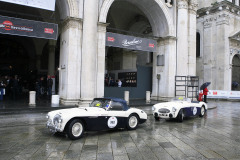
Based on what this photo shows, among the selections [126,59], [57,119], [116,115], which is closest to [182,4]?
[126,59]

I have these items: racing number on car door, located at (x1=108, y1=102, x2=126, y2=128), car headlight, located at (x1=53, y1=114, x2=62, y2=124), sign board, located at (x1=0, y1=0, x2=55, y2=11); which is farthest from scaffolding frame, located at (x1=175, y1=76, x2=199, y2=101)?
car headlight, located at (x1=53, y1=114, x2=62, y2=124)

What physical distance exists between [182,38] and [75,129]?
13.6 meters

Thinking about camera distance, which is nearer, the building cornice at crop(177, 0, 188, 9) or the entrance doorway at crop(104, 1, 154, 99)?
the building cornice at crop(177, 0, 188, 9)

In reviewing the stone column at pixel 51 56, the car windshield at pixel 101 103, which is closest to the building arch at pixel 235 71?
the stone column at pixel 51 56

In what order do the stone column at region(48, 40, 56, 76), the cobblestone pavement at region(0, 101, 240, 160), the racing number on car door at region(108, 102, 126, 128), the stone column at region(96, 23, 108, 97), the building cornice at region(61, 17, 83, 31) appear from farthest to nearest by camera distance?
the stone column at region(48, 40, 56, 76)
the stone column at region(96, 23, 108, 97)
the building cornice at region(61, 17, 83, 31)
the racing number on car door at region(108, 102, 126, 128)
the cobblestone pavement at region(0, 101, 240, 160)

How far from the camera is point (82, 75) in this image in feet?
41.7

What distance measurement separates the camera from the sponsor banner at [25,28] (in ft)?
35.9

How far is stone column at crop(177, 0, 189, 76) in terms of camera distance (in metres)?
17.2

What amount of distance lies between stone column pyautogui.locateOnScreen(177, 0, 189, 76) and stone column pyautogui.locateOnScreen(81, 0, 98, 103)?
768 centimetres

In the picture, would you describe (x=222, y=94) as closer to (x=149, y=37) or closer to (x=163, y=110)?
(x=149, y=37)

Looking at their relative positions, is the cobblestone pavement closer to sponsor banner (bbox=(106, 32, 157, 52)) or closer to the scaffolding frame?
sponsor banner (bbox=(106, 32, 157, 52))

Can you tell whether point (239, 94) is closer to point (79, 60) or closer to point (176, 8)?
point (176, 8)

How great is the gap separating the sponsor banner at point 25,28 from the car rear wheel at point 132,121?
716 cm

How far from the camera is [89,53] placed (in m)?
12.7
